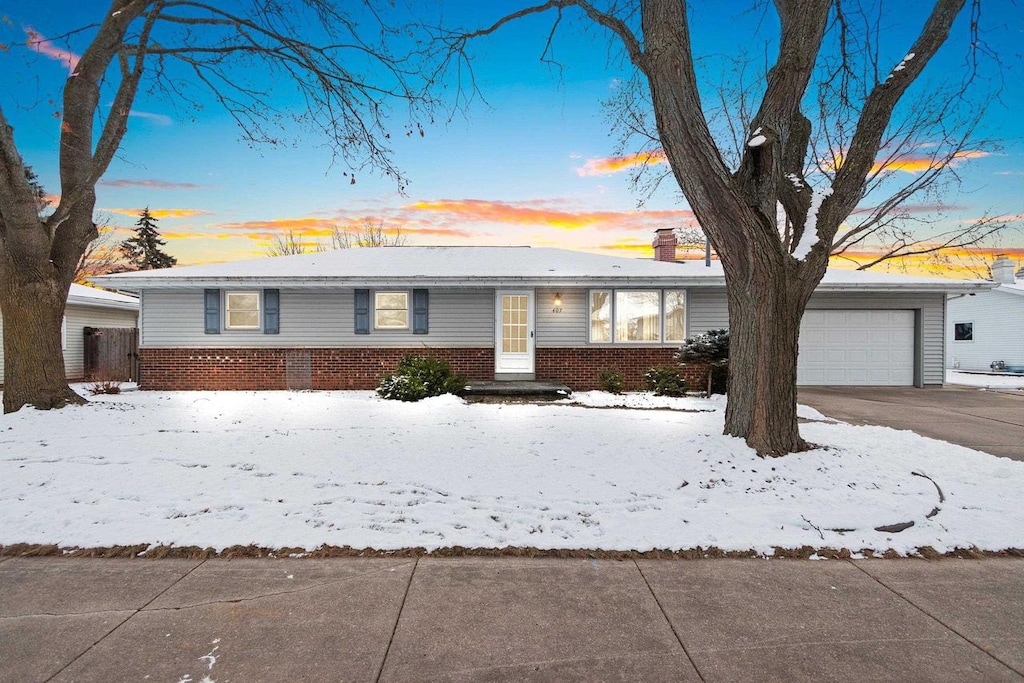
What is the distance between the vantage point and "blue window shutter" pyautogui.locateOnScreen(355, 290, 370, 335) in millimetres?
12430

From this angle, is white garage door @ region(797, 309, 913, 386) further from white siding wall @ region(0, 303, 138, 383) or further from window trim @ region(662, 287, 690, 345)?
white siding wall @ region(0, 303, 138, 383)

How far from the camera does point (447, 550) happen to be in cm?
333

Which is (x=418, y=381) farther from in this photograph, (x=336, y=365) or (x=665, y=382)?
(x=665, y=382)

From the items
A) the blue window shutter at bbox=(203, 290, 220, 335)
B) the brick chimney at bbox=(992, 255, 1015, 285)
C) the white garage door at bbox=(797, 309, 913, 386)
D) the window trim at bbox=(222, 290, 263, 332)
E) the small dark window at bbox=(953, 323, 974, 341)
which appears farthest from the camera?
the small dark window at bbox=(953, 323, 974, 341)

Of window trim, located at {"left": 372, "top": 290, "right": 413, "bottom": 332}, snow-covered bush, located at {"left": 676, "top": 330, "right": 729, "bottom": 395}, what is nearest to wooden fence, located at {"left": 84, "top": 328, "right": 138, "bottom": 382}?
window trim, located at {"left": 372, "top": 290, "right": 413, "bottom": 332}

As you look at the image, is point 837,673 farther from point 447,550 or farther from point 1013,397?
point 1013,397

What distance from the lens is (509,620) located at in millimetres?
2520

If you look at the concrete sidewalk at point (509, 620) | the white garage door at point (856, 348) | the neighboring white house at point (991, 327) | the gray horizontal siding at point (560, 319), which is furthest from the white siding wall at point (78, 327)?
the neighboring white house at point (991, 327)

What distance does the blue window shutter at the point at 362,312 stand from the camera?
489 inches

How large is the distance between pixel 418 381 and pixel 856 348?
11.7 metres

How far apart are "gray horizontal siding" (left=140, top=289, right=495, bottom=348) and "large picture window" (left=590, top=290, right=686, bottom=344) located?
278 centimetres

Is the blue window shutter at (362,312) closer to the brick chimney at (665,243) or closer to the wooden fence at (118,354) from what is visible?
the wooden fence at (118,354)

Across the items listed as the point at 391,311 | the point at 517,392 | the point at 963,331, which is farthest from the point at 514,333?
the point at 963,331

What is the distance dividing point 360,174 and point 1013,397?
15.4 metres
